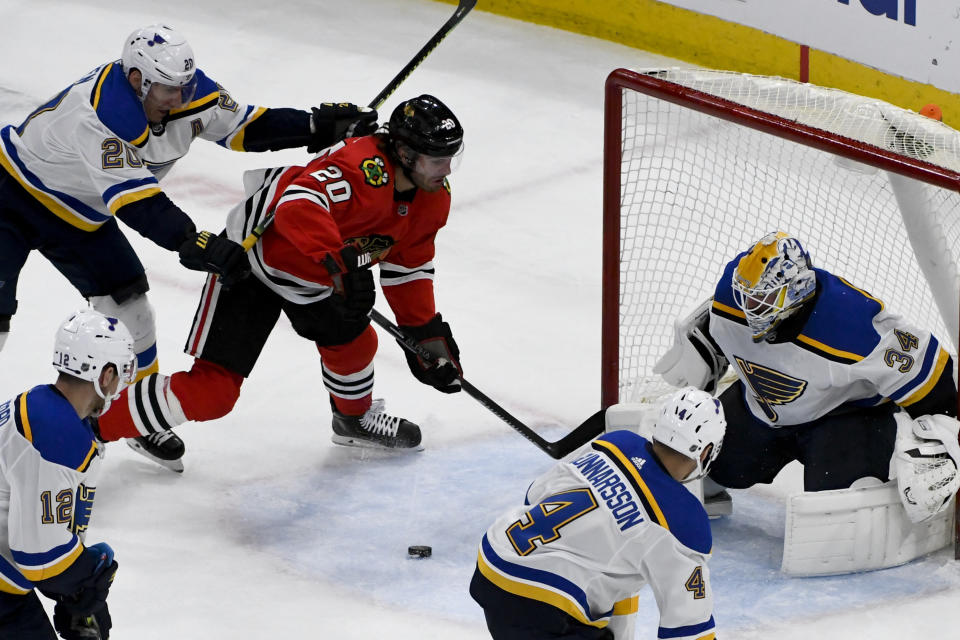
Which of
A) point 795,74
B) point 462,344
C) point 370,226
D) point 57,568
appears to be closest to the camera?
point 57,568

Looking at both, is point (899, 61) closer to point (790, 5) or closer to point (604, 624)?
point (790, 5)

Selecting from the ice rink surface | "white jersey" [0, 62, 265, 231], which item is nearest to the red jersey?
"white jersey" [0, 62, 265, 231]

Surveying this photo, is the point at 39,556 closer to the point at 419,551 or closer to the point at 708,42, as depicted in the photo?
the point at 419,551

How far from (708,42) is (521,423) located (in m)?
2.65

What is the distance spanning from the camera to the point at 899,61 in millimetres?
3664

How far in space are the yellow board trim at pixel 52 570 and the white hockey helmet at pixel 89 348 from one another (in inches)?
10.4

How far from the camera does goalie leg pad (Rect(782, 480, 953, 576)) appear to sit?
10.4 feet

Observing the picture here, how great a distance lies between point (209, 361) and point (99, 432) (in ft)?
0.97

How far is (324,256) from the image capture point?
3205 millimetres

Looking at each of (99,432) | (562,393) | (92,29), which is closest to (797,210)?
(562,393)

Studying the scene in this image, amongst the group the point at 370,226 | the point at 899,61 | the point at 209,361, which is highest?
the point at 899,61

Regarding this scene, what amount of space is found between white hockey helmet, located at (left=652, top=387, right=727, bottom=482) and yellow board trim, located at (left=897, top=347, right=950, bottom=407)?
0.86 m

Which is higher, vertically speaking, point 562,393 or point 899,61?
point 899,61

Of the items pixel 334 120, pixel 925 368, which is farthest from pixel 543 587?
pixel 334 120
